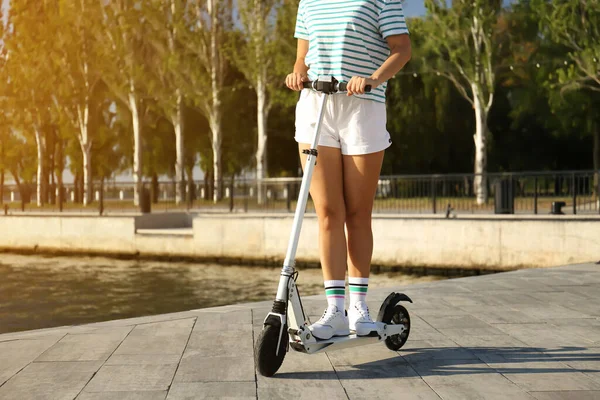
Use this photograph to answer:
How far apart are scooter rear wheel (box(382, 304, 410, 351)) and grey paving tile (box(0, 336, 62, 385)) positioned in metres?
2.07

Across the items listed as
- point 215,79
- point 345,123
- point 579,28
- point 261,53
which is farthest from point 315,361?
point 215,79

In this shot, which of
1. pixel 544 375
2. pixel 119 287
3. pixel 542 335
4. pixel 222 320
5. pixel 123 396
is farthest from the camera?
pixel 119 287

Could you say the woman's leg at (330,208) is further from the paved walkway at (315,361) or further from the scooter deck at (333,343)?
the paved walkway at (315,361)

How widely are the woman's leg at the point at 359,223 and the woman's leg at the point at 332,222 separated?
0.20 ft

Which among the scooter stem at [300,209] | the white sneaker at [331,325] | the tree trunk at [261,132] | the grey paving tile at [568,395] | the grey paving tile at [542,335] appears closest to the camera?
the grey paving tile at [568,395]

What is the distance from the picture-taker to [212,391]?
4.18 meters

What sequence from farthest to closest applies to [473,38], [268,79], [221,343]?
[268,79]
[473,38]
[221,343]

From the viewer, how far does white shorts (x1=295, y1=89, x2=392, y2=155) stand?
16.0ft

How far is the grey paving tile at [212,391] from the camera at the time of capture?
13.4ft

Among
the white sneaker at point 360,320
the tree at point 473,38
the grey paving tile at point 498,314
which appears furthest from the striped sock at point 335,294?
the tree at point 473,38

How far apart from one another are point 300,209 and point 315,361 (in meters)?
0.91

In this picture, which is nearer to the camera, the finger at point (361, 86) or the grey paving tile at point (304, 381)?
the grey paving tile at point (304, 381)

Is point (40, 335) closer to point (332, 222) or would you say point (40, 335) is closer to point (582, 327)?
point (332, 222)

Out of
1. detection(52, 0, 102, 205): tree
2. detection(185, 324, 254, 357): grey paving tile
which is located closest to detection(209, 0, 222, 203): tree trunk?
detection(52, 0, 102, 205): tree
